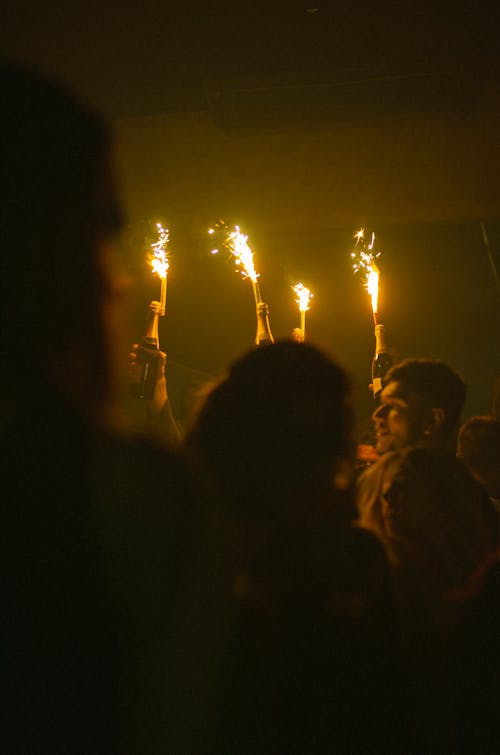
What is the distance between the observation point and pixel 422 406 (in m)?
Result: 2.83

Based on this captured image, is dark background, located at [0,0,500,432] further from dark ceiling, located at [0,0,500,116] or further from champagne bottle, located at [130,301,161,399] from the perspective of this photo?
champagne bottle, located at [130,301,161,399]

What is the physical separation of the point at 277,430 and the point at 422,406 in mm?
1611

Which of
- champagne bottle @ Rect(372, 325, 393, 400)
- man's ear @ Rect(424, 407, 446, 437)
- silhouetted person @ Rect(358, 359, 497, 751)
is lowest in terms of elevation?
silhouetted person @ Rect(358, 359, 497, 751)

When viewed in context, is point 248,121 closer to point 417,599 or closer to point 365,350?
point 417,599

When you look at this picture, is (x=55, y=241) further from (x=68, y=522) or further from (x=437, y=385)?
(x=437, y=385)

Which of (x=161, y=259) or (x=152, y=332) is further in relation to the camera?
(x=161, y=259)

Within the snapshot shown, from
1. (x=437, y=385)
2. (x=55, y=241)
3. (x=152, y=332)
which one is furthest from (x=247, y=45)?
(x=55, y=241)

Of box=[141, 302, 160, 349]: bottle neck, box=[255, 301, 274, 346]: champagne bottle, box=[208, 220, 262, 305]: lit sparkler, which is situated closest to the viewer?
box=[141, 302, 160, 349]: bottle neck

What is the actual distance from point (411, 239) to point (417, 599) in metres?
6.15

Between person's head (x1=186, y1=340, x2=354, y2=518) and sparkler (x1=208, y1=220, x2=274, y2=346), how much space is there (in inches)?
82.5

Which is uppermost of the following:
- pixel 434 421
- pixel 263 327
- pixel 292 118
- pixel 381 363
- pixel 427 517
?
pixel 292 118

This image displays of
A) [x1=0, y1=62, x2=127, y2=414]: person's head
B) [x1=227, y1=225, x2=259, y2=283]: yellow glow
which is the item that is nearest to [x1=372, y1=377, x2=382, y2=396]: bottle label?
[x1=227, y1=225, x2=259, y2=283]: yellow glow

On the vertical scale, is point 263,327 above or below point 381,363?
→ above

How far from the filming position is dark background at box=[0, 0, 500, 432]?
4.41 meters
